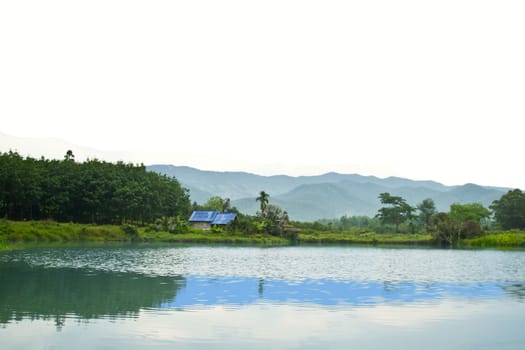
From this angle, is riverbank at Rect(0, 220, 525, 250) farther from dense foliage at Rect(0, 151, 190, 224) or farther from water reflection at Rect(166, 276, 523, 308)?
water reflection at Rect(166, 276, 523, 308)

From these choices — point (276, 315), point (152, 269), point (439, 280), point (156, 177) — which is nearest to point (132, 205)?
point (156, 177)

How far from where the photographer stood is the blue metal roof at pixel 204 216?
4729 inches

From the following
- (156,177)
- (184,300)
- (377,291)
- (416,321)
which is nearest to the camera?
(416,321)

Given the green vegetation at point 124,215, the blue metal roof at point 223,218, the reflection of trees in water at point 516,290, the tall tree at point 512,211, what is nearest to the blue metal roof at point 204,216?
the blue metal roof at point 223,218

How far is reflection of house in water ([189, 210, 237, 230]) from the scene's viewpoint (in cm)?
11781

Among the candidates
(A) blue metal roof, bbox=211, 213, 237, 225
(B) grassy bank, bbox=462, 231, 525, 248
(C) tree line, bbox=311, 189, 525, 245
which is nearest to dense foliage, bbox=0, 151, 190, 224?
(A) blue metal roof, bbox=211, 213, 237, 225

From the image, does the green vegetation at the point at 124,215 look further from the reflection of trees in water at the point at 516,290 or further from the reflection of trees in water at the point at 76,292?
the reflection of trees in water at the point at 516,290

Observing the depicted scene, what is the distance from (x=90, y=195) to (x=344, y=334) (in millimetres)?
82100

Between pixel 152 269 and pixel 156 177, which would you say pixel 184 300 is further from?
pixel 156 177

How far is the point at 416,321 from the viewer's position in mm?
22438

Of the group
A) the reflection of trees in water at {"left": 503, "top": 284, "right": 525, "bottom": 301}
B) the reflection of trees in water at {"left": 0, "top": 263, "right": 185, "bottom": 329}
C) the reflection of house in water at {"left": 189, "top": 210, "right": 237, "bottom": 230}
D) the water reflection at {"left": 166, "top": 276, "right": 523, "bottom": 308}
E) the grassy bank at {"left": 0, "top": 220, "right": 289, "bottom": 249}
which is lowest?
the reflection of trees in water at {"left": 0, "top": 263, "right": 185, "bottom": 329}

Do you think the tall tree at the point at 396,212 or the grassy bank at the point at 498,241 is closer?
the grassy bank at the point at 498,241

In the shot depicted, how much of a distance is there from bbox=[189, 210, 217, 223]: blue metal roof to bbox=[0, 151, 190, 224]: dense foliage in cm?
855

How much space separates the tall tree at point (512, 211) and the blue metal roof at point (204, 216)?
60.8m
